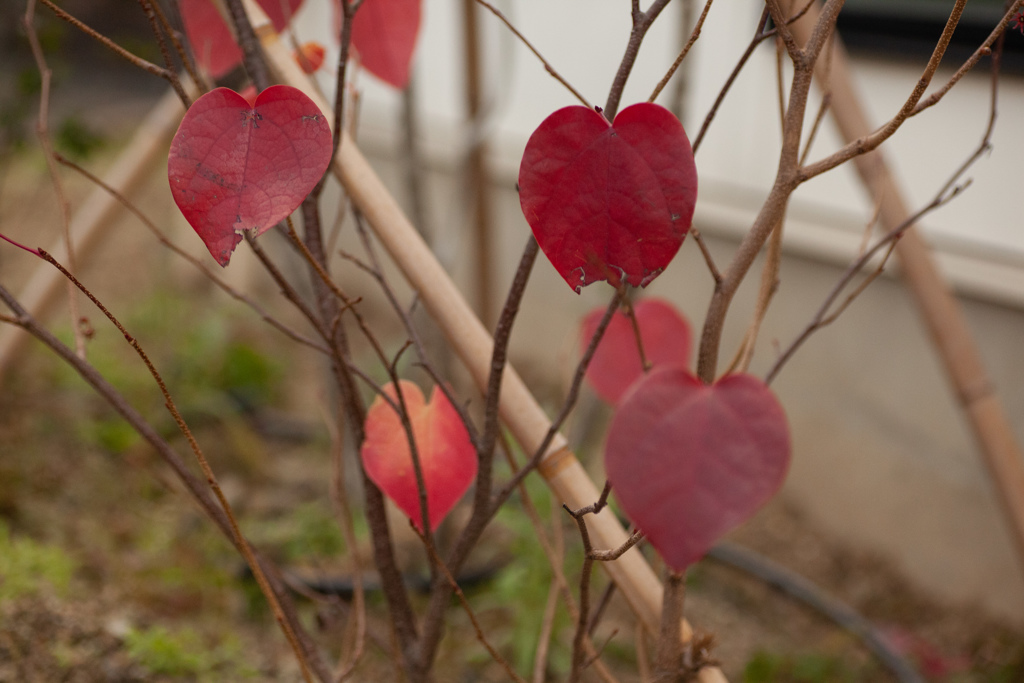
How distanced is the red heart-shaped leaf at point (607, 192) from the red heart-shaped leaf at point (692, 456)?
0.07m

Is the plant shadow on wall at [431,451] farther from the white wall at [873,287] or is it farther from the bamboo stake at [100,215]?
the bamboo stake at [100,215]

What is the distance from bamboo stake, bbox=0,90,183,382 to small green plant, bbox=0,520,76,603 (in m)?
0.31

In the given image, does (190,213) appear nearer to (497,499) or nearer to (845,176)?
(497,499)

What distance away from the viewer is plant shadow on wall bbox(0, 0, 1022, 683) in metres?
0.34

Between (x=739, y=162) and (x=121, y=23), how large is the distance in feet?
15.1

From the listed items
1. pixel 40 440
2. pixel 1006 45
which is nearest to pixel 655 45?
pixel 1006 45

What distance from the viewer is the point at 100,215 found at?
125 centimetres

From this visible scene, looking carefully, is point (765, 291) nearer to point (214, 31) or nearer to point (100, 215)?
point (214, 31)

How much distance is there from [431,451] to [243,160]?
24 cm

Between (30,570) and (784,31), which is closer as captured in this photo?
(784,31)

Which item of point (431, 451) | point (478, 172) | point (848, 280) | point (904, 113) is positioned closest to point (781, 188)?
point (904, 113)

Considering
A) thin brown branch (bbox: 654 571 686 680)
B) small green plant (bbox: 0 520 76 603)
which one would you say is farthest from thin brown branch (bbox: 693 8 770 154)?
small green plant (bbox: 0 520 76 603)

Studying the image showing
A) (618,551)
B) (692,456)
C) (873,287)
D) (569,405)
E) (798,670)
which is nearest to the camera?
(692,456)

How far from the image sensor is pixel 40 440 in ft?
5.02
